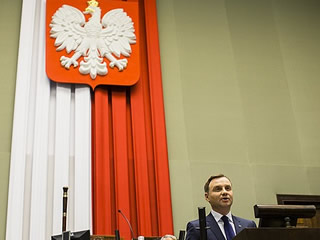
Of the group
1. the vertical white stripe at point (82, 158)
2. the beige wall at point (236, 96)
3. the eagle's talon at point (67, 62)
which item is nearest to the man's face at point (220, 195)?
the beige wall at point (236, 96)

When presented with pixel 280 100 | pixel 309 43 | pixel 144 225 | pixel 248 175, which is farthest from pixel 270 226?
pixel 309 43

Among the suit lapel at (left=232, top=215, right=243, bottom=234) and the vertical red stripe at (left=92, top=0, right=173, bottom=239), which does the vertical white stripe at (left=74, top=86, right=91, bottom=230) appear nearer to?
the vertical red stripe at (left=92, top=0, right=173, bottom=239)

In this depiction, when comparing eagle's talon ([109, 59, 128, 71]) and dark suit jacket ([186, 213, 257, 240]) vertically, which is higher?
eagle's talon ([109, 59, 128, 71])

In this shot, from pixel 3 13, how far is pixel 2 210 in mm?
2203

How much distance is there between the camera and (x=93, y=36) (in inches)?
211

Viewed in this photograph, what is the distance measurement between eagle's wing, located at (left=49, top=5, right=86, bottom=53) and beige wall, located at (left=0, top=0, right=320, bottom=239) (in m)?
0.44

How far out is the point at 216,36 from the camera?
589 centimetres

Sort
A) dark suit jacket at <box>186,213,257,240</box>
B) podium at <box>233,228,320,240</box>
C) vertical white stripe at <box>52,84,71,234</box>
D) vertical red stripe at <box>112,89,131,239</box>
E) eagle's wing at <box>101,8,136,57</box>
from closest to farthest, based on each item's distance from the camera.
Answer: podium at <box>233,228,320,240</box>
dark suit jacket at <box>186,213,257,240</box>
vertical white stripe at <box>52,84,71,234</box>
vertical red stripe at <box>112,89,131,239</box>
eagle's wing at <box>101,8,136,57</box>

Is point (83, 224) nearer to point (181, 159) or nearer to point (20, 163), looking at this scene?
point (20, 163)

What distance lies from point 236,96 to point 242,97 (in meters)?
0.07

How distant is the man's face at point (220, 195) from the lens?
11.2 feet

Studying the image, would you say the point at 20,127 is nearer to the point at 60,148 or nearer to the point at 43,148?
the point at 43,148

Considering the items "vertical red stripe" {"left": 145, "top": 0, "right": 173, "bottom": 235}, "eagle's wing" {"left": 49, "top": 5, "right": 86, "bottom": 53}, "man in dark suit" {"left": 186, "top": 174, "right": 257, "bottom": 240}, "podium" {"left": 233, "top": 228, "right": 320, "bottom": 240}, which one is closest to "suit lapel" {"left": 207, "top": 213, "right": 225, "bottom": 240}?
"man in dark suit" {"left": 186, "top": 174, "right": 257, "bottom": 240}

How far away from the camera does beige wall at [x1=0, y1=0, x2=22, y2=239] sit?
4.57m
